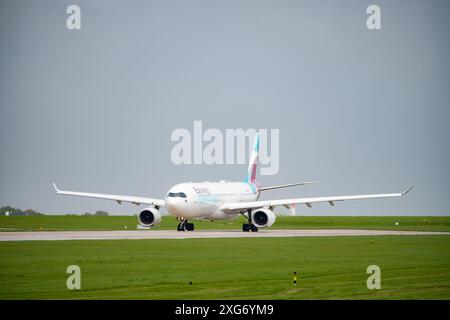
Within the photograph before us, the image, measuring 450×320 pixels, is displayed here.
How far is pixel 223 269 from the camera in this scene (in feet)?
131

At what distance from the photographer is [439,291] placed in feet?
105

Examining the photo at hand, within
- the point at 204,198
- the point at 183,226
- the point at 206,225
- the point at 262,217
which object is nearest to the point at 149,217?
the point at 183,226

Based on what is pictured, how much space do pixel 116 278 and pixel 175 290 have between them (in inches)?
161

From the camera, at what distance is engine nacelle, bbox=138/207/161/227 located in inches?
3290

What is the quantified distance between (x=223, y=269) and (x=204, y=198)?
4418cm

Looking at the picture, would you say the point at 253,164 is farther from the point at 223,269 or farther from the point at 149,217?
the point at 223,269

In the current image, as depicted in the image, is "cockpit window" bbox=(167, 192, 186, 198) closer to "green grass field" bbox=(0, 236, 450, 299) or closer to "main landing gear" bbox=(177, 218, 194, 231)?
"main landing gear" bbox=(177, 218, 194, 231)

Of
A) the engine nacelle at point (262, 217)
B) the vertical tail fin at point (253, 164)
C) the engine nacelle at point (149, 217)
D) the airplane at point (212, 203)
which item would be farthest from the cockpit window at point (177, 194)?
the vertical tail fin at point (253, 164)

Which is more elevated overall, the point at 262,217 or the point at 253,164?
the point at 253,164

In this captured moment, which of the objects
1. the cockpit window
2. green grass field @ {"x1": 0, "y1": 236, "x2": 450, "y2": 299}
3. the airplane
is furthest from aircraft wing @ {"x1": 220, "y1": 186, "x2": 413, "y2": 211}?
green grass field @ {"x1": 0, "y1": 236, "x2": 450, "y2": 299}

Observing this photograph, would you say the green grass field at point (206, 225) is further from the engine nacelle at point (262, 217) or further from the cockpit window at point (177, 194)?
the engine nacelle at point (262, 217)

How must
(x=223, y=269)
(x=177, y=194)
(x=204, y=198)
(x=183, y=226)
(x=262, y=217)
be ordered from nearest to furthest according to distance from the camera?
(x=223, y=269) → (x=177, y=194) → (x=262, y=217) → (x=183, y=226) → (x=204, y=198)

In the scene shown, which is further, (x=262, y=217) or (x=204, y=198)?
(x=204, y=198)
